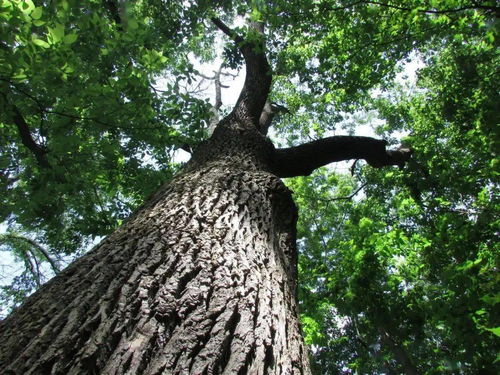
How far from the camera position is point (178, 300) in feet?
4.55

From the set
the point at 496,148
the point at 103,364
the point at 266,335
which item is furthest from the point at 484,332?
the point at 103,364

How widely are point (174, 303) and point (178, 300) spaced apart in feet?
0.08

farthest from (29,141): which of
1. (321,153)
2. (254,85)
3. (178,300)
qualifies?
(178,300)

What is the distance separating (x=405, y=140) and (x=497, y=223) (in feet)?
6.78

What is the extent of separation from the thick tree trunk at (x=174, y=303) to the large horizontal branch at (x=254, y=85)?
259 centimetres

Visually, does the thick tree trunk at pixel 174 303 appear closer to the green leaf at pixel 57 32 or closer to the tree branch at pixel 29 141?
the green leaf at pixel 57 32

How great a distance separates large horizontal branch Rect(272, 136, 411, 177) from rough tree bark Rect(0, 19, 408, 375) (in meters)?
1.49

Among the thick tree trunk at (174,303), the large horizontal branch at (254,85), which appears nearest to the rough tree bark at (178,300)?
the thick tree trunk at (174,303)

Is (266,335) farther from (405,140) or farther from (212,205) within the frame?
(405,140)

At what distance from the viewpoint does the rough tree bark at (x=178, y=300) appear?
1.15 metres

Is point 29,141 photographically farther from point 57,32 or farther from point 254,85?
point 254,85

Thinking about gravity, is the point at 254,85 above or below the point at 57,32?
above

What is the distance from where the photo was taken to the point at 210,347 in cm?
121

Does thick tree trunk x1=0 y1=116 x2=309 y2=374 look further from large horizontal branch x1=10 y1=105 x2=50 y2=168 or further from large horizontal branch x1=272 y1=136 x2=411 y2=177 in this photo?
large horizontal branch x1=10 y1=105 x2=50 y2=168
